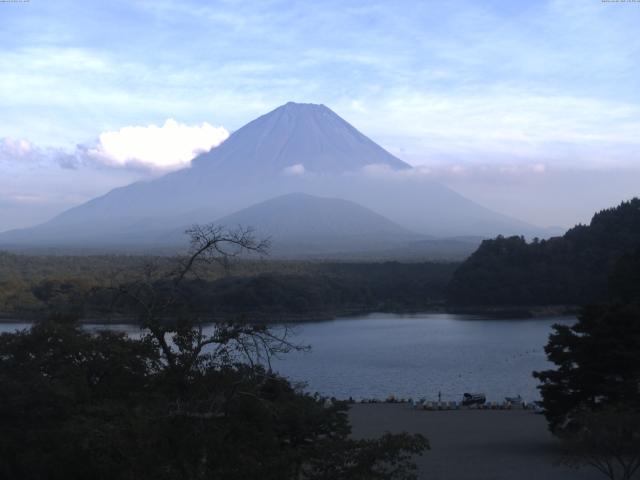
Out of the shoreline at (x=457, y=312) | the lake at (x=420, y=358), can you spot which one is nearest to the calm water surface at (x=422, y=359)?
the lake at (x=420, y=358)

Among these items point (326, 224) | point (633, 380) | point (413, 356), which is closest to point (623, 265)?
point (413, 356)

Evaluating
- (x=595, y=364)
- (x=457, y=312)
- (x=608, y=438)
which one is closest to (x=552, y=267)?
(x=457, y=312)

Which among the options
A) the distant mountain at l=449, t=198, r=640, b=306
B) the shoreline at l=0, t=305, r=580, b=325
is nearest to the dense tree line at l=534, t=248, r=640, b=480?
the shoreline at l=0, t=305, r=580, b=325

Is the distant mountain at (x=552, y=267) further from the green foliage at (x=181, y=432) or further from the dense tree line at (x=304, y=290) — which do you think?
the green foliage at (x=181, y=432)

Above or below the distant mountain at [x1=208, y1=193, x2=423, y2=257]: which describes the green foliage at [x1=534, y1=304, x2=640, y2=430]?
below

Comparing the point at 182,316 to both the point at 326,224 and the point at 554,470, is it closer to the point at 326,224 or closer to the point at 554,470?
the point at 554,470

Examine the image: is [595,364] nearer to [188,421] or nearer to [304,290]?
[188,421]

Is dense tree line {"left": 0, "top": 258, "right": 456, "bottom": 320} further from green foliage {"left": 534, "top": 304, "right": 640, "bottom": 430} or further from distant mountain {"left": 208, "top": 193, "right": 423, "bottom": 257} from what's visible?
distant mountain {"left": 208, "top": 193, "right": 423, "bottom": 257}
